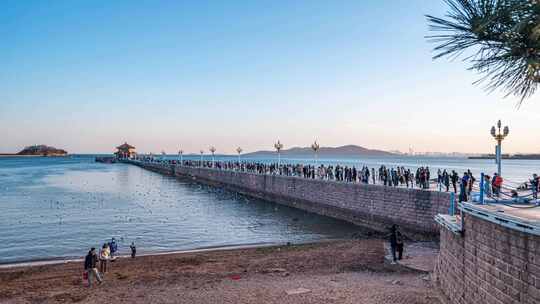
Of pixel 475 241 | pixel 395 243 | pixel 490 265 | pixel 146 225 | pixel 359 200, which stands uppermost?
pixel 475 241

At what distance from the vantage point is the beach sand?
40.5 ft

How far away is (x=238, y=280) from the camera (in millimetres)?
14469

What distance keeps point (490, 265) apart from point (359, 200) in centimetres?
1831

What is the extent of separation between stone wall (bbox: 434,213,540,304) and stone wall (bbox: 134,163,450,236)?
9.17 m

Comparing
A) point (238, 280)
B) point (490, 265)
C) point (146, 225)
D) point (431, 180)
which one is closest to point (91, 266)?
point (238, 280)

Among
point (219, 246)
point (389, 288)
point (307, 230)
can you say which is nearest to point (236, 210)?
point (307, 230)

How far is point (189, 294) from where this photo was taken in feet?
42.4

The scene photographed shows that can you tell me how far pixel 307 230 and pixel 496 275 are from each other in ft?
58.6

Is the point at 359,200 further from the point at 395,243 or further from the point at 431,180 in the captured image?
the point at 395,243

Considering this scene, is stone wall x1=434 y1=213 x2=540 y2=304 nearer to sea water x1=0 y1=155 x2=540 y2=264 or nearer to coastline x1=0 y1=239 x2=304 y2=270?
coastline x1=0 y1=239 x2=304 y2=270

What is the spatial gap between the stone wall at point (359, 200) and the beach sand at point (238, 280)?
3.25 metres

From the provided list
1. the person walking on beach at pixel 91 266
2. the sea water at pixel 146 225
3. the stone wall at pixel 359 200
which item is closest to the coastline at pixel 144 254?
the sea water at pixel 146 225

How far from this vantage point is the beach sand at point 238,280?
40.5ft

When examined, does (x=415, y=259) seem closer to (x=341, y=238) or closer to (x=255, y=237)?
(x=341, y=238)
